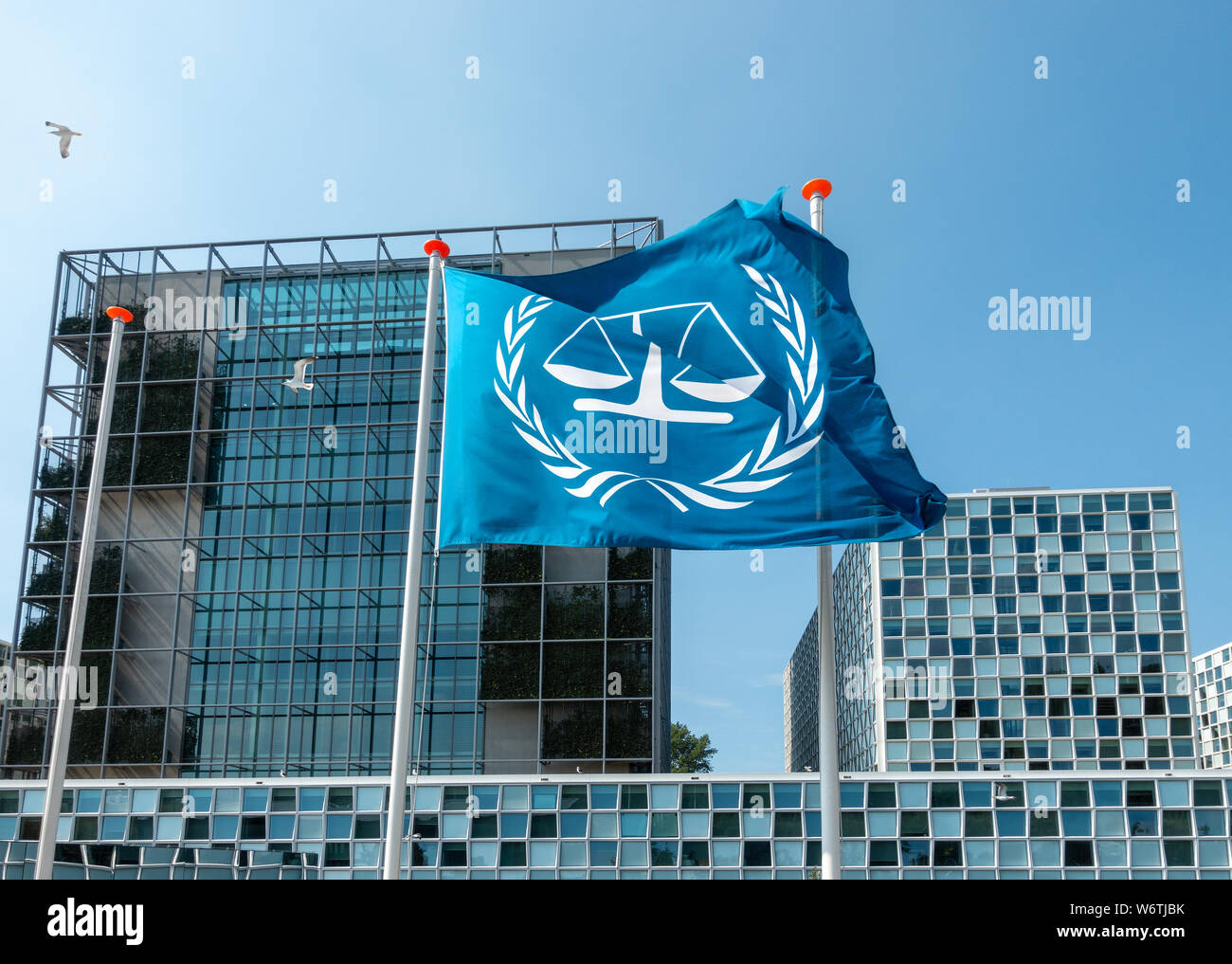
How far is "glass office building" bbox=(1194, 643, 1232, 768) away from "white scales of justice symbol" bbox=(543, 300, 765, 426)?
176196 mm

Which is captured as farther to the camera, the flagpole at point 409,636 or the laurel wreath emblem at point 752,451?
the laurel wreath emblem at point 752,451

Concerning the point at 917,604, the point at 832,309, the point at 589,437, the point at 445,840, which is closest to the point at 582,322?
the point at 589,437

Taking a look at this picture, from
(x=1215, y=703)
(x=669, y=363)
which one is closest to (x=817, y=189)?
(x=669, y=363)

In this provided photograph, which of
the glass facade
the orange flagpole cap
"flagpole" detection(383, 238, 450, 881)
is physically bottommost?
the glass facade

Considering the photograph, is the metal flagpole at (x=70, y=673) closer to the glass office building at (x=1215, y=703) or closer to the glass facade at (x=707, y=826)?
the glass facade at (x=707, y=826)

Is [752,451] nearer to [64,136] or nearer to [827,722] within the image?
[827,722]

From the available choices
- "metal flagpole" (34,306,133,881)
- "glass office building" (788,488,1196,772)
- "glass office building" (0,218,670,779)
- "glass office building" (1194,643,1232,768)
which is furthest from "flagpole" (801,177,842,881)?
"glass office building" (1194,643,1232,768)

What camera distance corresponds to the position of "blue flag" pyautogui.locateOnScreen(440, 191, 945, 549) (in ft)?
48.4

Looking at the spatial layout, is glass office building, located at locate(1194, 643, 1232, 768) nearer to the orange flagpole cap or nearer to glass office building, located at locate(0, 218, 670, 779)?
glass office building, located at locate(0, 218, 670, 779)

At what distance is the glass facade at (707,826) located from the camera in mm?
34438

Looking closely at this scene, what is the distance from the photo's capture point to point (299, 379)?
51.9m

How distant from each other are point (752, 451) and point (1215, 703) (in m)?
187

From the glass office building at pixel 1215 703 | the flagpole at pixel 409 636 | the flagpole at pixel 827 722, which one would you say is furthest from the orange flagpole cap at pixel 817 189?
the glass office building at pixel 1215 703

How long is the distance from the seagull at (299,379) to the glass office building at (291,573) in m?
0.54
